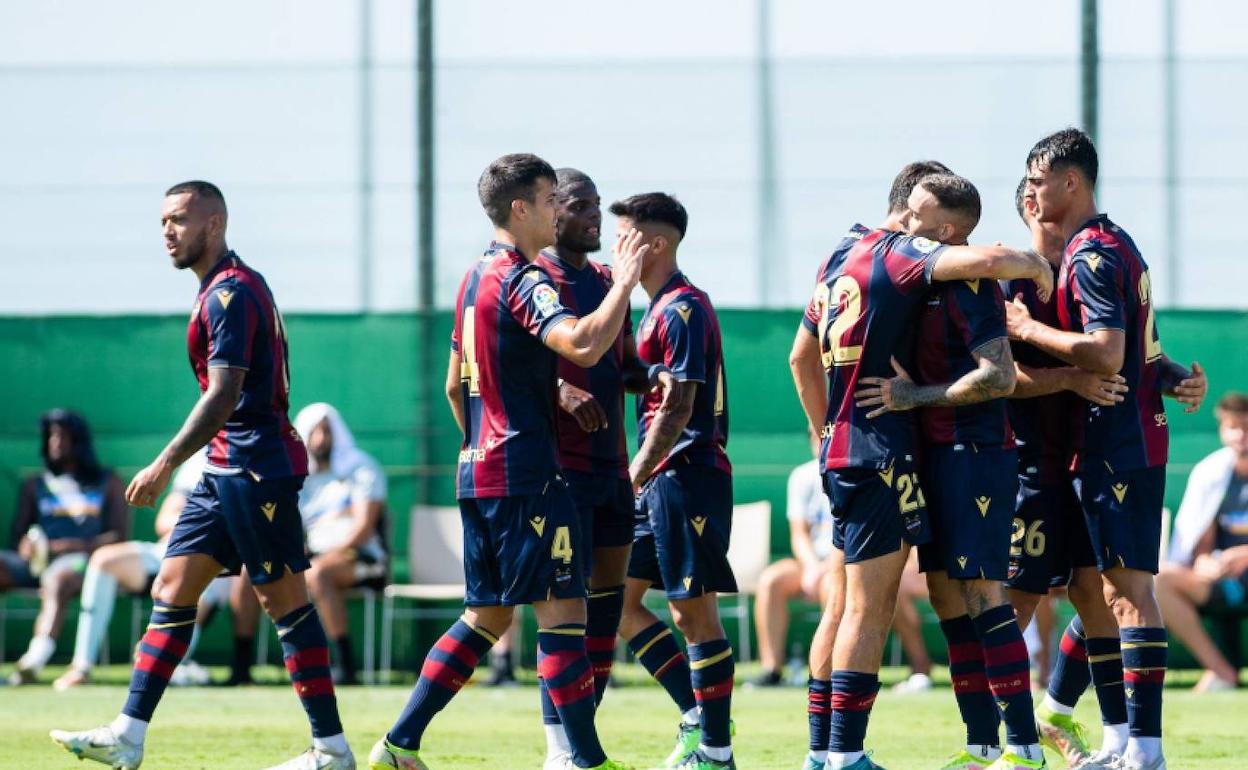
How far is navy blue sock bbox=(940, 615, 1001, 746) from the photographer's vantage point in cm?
743

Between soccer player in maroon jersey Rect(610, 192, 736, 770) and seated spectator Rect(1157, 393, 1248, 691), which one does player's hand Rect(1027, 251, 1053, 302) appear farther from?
seated spectator Rect(1157, 393, 1248, 691)

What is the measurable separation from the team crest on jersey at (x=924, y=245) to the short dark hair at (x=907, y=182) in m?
0.40

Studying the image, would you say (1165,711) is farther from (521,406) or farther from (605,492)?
(521,406)

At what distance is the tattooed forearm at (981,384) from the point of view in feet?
23.1

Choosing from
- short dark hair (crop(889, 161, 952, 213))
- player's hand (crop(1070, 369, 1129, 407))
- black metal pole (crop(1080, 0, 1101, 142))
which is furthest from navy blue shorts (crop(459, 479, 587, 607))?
black metal pole (crop(1080, 0, 1101, 142))

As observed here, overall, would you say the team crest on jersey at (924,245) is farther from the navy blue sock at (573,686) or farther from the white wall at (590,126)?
the white wall at (590,126)

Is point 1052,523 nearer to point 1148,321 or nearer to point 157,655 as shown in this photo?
point 1148,321

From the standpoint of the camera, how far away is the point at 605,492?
797 cm

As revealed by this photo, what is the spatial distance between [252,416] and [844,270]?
2.38 metres

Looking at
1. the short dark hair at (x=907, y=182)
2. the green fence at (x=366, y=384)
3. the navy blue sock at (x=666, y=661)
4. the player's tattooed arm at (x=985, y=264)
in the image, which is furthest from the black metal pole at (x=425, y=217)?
the player's tattooed arm at (x=985, y=264)

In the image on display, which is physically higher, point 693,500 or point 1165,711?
point 693,500

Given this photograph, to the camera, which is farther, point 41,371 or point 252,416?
point 41,371

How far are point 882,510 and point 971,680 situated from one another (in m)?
0.81

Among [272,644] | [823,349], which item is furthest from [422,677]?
[272,644]
